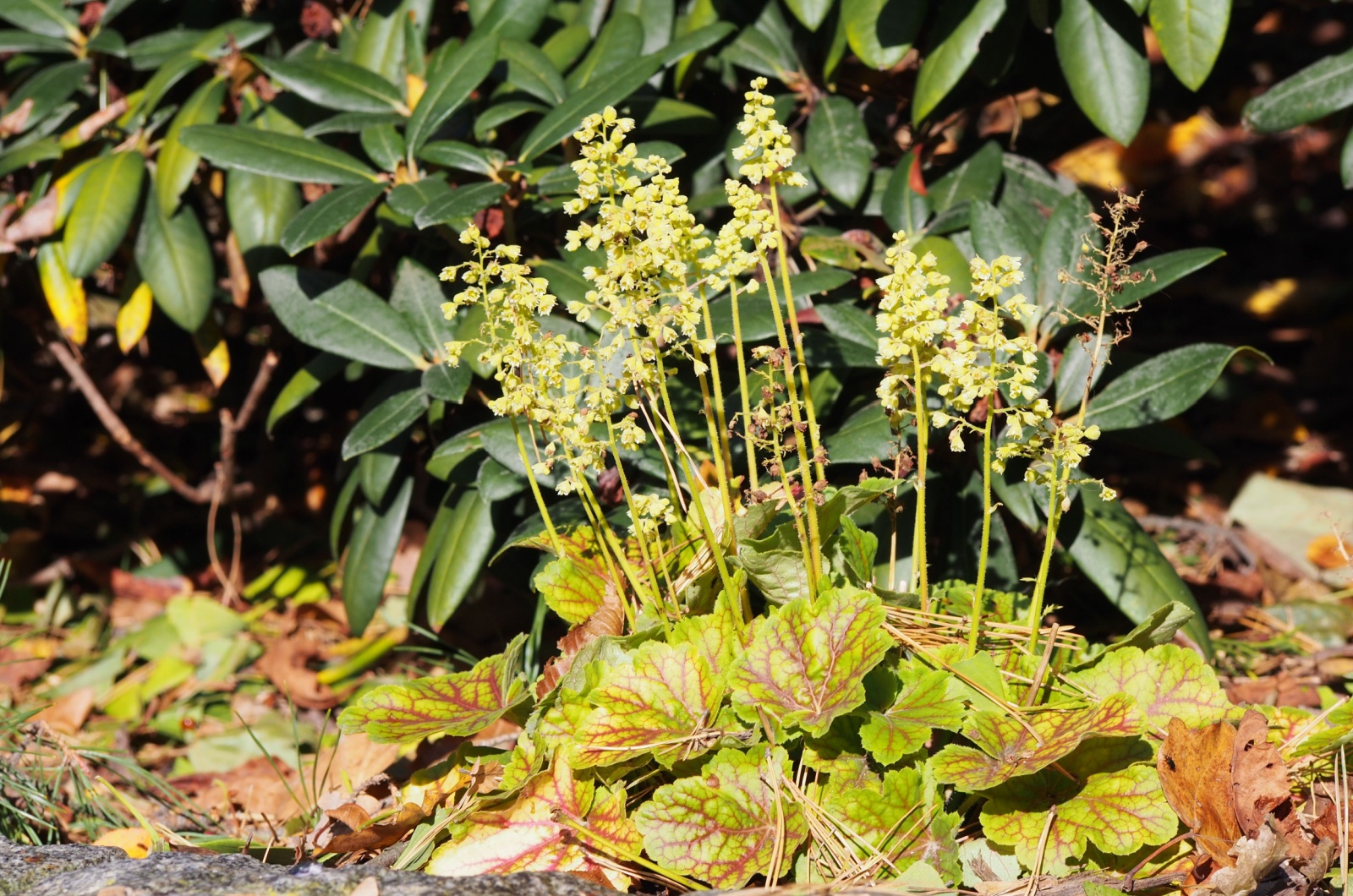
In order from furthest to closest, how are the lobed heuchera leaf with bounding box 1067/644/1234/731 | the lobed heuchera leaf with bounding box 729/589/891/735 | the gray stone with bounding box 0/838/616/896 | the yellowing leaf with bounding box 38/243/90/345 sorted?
the yellowing leaf with bounding box 38/243/90/345, the lobed heuchera leaf with bounding box 1067/644/1234/731, the lobed heuchera leaf with bounding box 729/589/891/735, the gray stone with bounding box 0/838/616/896

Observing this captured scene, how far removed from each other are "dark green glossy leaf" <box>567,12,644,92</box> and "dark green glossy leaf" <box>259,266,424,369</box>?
1.96ft

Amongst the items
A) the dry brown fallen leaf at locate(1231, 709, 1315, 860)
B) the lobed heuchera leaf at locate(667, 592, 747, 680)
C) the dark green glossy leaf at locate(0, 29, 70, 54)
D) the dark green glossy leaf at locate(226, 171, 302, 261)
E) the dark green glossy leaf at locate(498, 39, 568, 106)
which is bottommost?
the dry brown fallen leaf at locate(1231, 709, 1315, 860)

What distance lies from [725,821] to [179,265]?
70.3 inches

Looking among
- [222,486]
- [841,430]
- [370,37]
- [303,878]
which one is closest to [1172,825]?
[841,430]

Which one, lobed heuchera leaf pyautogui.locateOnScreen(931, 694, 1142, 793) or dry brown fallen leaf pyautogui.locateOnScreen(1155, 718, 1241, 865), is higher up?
lobed heuchera leaf pyautogui.locateOnScreen(931, 694, 1142, 793)

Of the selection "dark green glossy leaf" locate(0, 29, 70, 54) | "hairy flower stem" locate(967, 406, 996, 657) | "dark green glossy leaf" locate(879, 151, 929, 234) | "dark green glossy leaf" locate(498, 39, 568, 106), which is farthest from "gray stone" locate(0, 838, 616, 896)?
"dark green glossy leaf" locate(0, 29, 70, 54)

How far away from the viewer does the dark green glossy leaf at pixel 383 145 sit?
2.18 meters

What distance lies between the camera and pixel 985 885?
4.58ft

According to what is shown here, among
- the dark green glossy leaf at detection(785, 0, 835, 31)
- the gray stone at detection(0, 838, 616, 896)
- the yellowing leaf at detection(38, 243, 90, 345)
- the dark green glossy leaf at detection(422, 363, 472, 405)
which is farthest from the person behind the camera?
the yellowing leaf at detection(38, 243, 90, 345)

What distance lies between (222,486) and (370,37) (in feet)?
4.13

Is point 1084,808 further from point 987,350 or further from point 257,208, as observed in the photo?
point 257,208

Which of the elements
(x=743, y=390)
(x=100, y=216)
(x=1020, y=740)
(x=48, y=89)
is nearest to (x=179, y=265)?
(x=100, y=216)

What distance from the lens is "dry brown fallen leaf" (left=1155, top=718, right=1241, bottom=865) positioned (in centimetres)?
135

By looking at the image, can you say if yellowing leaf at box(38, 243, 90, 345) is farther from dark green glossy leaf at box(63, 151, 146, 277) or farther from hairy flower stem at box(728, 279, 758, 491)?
hairy flower stem at box(728, 279, 758, 491)
